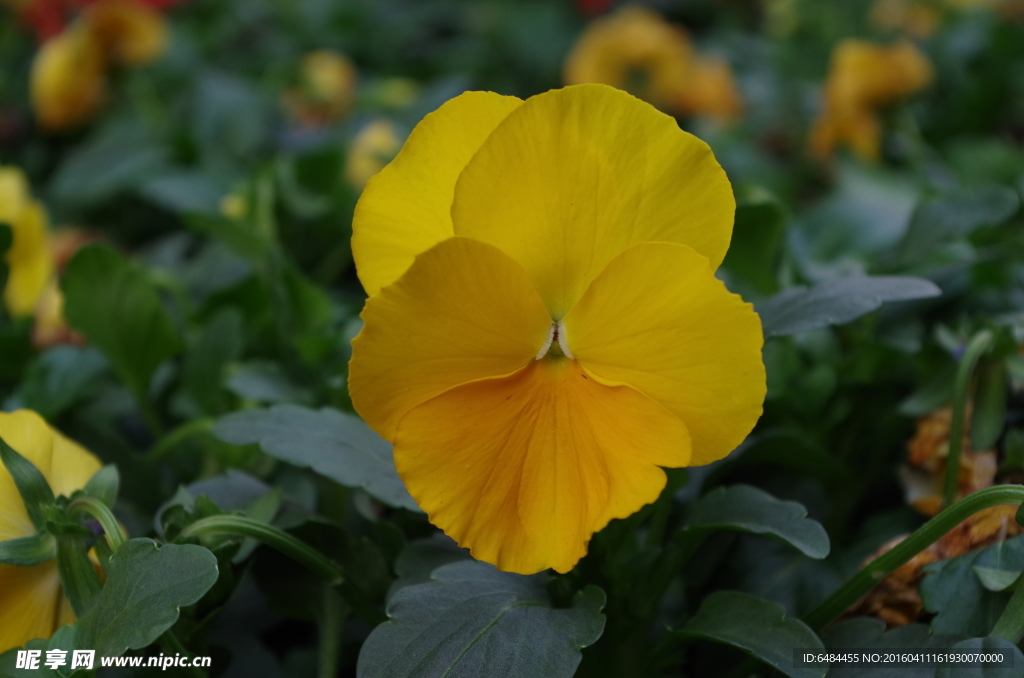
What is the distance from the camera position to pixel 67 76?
5.72 feet

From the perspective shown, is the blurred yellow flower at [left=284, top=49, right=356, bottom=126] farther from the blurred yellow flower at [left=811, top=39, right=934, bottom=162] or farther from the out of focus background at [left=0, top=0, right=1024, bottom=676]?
the blurred yellow flower at [left=811, top=39, right=934, bottom=162]

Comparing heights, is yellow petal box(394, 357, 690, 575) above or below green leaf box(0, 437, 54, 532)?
above

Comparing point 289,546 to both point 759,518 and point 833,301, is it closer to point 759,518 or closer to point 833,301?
point 759,518

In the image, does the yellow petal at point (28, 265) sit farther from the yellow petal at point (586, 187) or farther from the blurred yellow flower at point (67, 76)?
the yellow petal at point (586, 187)

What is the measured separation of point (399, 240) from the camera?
585 mm

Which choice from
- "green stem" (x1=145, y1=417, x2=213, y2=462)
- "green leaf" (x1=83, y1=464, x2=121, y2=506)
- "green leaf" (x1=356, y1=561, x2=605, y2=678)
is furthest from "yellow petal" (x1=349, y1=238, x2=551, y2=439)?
"green stem" (x1=145, y1=417, x2=213, y2=462)

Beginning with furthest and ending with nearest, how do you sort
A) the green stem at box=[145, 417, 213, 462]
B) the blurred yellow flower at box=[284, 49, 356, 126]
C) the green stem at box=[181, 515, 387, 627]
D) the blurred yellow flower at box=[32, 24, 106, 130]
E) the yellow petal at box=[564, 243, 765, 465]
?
the blurred yellow flower at box=[284, 49, 356, 126] → the blurred yellow flower at box=[32, 24, 106, 130] → the green stem at box=[145, 417, 213, 462] → the green stem at box=[181, 515, 387, 627] → the yellow petal at box=[564, 243, 765, 465]

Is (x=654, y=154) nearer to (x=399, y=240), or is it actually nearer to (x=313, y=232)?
(x=399, y=240)

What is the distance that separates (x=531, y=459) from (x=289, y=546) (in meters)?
0.22

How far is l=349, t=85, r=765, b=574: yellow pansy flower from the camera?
54cm

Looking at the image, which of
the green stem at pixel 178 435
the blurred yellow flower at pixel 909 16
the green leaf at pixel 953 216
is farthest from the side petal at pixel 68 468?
the blurred yellow flower at pixel 909 16

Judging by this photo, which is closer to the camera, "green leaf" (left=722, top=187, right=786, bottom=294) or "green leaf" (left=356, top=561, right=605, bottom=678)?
"green leaf" (left=356, top=561, right=605, bottom=678)

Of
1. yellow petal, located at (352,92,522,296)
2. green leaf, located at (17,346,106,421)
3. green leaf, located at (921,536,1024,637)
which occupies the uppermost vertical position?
yellow petal, located at (352,92,522,296)

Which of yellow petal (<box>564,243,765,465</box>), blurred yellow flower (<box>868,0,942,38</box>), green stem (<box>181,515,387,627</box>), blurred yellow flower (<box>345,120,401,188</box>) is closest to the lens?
yellow petal (<box>564,243,765,465</box>)
